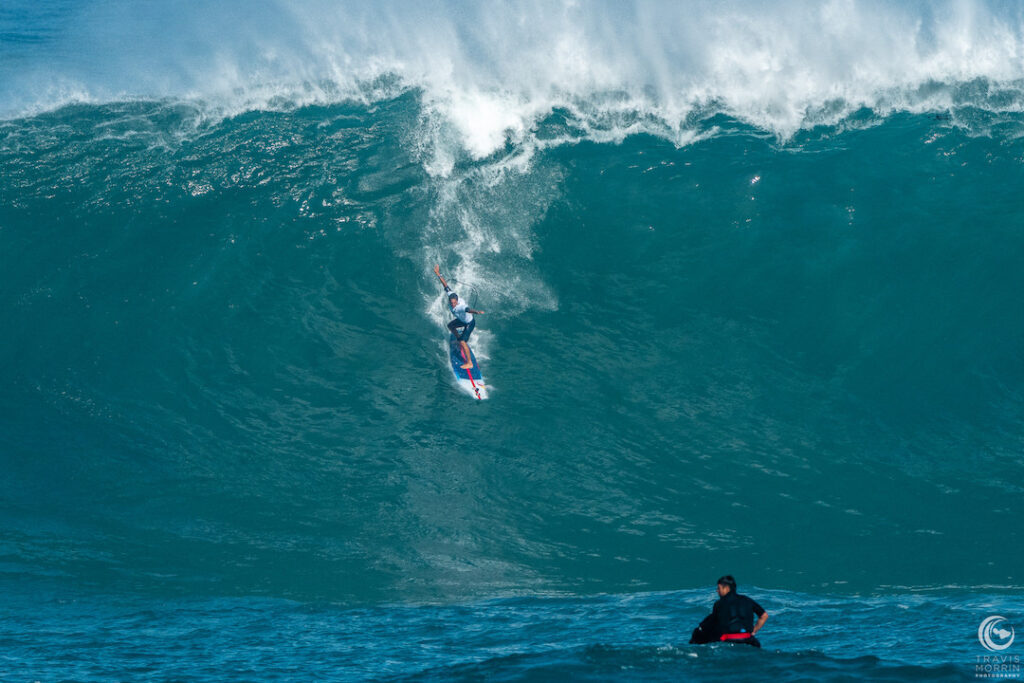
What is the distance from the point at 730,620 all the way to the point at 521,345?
10558mm

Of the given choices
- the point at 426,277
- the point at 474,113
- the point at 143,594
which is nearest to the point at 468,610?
the point at 143,594

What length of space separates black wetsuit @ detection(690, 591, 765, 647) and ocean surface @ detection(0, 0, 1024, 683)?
0.45 meters

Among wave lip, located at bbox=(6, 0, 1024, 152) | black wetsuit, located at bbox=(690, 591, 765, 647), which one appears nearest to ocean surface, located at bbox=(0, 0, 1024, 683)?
wave lip, located at bbox=(6, 0, 1024, 152)

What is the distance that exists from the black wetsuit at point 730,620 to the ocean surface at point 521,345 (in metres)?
0.45

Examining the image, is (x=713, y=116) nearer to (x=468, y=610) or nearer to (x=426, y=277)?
(x=426, y=277)

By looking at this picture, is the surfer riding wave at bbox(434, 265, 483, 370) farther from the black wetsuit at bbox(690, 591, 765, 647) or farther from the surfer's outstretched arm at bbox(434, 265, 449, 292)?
the black wetsuit at bbox(690, 591, 765, 647)

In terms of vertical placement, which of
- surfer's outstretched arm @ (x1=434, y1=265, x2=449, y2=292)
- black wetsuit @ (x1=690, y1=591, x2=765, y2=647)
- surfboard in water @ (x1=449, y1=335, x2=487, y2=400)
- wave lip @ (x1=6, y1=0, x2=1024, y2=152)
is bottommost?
black wetsuit @ (x1=690, y1=591, x2=765, y2=647)

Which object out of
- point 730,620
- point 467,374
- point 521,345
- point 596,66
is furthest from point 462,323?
point 730,620

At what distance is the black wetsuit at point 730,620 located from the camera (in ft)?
37.6

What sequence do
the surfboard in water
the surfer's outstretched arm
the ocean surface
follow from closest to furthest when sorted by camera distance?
the ocean surface → the surfboard in water → the surfer's outstretched arm

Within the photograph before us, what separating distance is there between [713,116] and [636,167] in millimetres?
3057

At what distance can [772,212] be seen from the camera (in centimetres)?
2322

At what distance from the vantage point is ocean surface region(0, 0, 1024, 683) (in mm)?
15586

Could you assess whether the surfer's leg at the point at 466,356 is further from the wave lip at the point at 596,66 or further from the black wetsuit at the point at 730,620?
the black wetsuit at the point at 730,620
